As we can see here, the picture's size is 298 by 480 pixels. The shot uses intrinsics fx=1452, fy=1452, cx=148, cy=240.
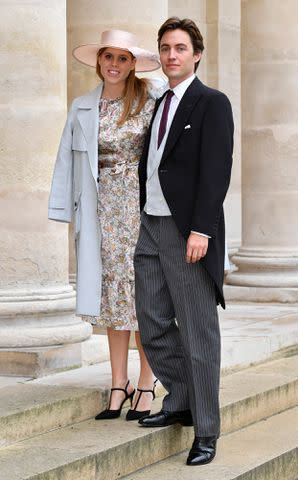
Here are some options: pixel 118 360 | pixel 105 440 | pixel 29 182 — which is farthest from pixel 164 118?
pixel 29 182

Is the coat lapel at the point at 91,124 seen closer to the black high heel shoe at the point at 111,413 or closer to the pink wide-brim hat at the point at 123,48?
the pink wide-brim hat at the point at 123,48

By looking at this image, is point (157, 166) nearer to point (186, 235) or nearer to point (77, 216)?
point (186, 235)

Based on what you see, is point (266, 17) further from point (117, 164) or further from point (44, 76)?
point (117, 164)

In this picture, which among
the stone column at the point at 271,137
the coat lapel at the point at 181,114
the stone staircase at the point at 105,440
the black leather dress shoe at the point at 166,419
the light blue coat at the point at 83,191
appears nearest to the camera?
the stone staircase at the point at 105,440

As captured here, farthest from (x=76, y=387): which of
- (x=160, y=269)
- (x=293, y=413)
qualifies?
(x=293, y=413)

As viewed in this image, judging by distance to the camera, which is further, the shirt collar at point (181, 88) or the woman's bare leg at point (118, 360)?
the woman's bare leg at point (118, 360)

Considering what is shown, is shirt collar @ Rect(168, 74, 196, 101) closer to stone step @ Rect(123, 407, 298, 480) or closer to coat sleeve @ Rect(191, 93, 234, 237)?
coat sleeve @ Rect(191, 93, 234, 237)

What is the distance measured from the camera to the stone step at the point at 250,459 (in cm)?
809

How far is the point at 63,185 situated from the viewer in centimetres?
852

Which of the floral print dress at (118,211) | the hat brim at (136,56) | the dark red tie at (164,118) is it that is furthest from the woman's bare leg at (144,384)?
the hat brim at (136,56)

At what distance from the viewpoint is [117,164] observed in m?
8.49

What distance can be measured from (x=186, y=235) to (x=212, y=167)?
0.40 m

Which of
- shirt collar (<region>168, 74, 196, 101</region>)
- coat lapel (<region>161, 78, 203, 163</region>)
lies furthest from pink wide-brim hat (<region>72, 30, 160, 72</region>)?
coat lapel (<region>161, 78, 203, 163</region>)

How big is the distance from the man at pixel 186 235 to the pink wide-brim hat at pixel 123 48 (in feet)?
1.06
